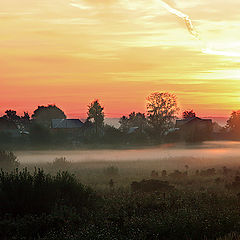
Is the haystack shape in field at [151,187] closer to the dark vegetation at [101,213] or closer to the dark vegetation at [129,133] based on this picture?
the dark vegetation at [101,213]

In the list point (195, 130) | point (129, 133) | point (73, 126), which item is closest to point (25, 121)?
point (73, 126)

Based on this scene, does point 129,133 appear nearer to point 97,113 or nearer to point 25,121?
point 97,113

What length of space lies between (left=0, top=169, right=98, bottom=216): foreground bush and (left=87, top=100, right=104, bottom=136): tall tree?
229 feet

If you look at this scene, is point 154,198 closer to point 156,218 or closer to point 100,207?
point 100,207

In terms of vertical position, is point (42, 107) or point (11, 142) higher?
point (42, 107)

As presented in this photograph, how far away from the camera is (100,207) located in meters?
15.5

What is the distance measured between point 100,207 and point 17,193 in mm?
3124

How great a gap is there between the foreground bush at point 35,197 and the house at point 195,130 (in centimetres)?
5639

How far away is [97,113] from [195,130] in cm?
2285

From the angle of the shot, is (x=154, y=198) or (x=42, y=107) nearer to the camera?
(x=154, y=198)

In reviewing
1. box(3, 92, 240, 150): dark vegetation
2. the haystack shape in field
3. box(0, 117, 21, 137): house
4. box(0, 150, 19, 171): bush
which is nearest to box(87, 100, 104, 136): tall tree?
box(3, 92, 240, 150): dark vegetation

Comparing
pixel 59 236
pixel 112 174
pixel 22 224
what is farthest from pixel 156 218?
pixel 112 174

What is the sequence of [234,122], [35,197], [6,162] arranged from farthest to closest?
[234,122] < [6,162] < [35,197]

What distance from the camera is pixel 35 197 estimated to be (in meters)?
14.5
